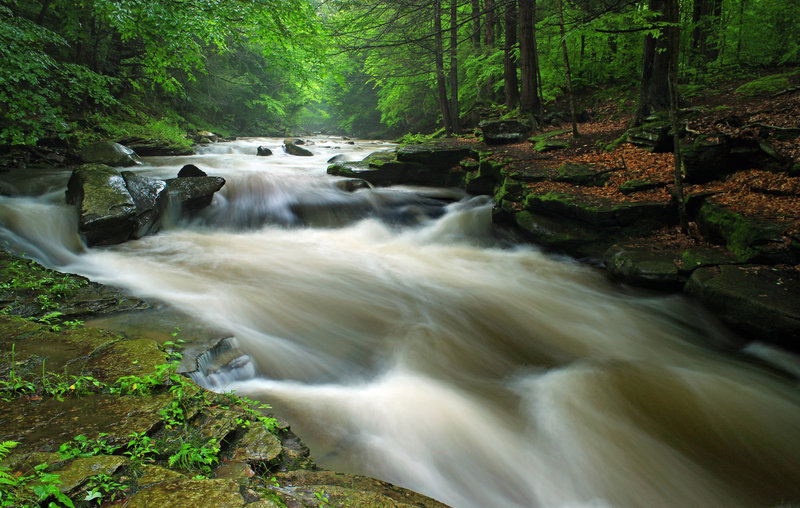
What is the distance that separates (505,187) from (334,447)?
6533 millimetres

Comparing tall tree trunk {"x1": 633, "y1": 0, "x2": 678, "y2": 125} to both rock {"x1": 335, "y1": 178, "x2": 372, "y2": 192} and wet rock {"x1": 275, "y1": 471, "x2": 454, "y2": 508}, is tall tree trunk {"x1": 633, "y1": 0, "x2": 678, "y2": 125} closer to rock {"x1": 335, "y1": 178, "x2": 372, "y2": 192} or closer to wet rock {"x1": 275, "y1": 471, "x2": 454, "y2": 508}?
rock {"x1": 335, "y1": 178, "x2": 372, "y2": 192}

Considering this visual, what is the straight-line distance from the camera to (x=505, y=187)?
799 centimetres

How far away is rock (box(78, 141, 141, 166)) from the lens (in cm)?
→ 1016

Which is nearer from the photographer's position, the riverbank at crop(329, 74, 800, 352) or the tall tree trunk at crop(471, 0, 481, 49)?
the riverbank at crop(329, 74, 800, 352)

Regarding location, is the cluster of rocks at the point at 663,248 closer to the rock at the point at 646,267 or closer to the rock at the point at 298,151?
the rock at the point at 646,267

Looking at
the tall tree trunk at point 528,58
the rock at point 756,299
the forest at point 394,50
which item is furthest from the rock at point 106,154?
the rock at point 756,299

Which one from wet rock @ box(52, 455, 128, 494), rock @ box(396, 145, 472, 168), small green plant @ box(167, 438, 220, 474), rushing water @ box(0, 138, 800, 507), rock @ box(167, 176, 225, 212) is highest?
rock @ box(396, 145, 472, 168)

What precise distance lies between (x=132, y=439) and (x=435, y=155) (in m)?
9.87

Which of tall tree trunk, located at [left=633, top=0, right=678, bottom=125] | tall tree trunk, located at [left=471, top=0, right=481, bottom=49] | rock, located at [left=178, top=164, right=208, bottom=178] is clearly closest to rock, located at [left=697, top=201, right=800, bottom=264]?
tall tree trunk, located at [left=633, top=0, right=678, bottom=125]

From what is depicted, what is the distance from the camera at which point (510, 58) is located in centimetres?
1205

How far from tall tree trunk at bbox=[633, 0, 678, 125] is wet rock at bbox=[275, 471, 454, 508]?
9306 mm

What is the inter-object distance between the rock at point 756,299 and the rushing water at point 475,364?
0.78ft

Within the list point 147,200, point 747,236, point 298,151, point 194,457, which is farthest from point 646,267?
point 298,151

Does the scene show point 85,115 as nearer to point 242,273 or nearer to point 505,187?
point 242,273
